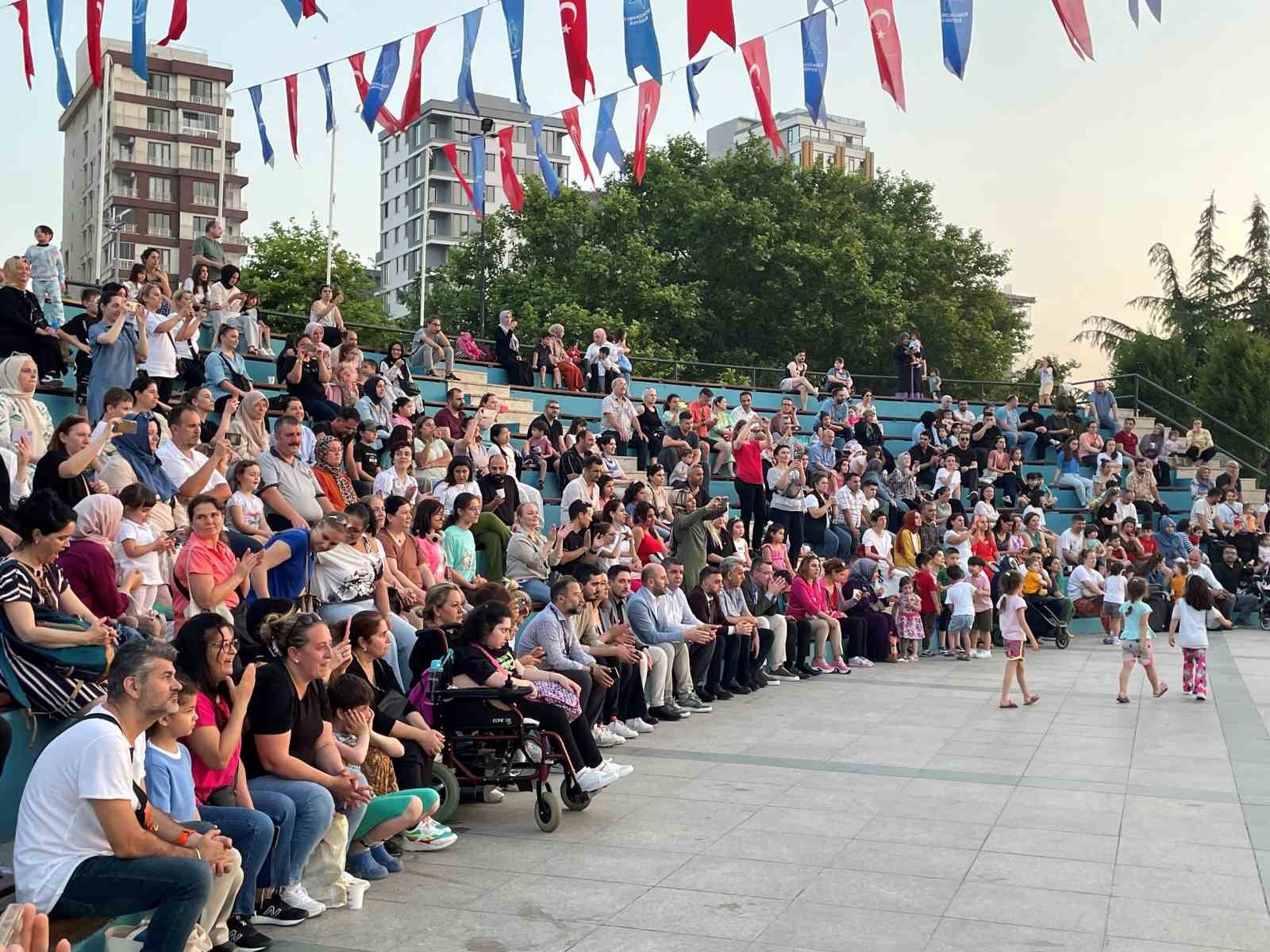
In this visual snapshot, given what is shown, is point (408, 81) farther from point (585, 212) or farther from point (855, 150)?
point (855, 150)

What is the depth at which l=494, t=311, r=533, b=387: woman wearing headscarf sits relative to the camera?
22438 mm

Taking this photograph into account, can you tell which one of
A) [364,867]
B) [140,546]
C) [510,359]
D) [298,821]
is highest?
[510,359]

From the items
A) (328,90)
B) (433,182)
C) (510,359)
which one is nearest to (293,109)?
(328,90)

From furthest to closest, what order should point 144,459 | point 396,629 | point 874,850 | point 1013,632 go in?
point 1013,632, point 144,459, point 396,629, point 874,850

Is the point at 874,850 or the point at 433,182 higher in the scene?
the point at 433,182

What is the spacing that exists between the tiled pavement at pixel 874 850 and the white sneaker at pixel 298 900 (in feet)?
0.40

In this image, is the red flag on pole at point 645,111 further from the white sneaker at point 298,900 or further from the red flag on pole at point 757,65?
the white sneaker at point 298,900

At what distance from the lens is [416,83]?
15.5 m

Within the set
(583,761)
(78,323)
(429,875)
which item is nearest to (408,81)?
(78,323)

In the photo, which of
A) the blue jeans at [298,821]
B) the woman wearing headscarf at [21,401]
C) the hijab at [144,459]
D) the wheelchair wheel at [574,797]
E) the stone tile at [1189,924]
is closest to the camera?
the stone tile at [1189,924]

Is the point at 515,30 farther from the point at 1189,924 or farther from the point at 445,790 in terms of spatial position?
the point at 1189,924

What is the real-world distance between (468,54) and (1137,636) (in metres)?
9.38

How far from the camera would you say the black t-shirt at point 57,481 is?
834cm

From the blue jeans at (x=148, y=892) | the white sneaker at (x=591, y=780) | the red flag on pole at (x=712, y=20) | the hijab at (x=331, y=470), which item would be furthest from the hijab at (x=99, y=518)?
the red flag on pole at (x=712, y=20)
